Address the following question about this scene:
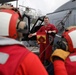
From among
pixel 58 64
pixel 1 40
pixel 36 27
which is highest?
pixel 1 40

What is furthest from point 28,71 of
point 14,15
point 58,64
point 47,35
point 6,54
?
point 47,35

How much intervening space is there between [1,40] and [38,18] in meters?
7.96

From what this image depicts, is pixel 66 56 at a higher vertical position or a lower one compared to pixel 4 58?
lower

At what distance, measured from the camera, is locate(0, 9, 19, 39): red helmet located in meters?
1.97

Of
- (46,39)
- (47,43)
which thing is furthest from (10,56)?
(47,43)

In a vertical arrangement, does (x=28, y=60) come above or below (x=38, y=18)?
above

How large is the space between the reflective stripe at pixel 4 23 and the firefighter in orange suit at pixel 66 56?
839 millimetres

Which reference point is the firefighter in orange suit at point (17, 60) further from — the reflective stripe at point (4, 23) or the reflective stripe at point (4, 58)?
the reflective stripe at point (4, 23)

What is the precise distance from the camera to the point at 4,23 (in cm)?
204

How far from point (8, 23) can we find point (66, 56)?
1.15 meters

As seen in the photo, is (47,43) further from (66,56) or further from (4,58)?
(4,58)

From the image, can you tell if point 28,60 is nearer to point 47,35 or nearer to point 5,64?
point 5,64

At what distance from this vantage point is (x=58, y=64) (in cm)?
279

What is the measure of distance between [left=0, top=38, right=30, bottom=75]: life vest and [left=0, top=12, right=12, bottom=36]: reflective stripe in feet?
1.50
